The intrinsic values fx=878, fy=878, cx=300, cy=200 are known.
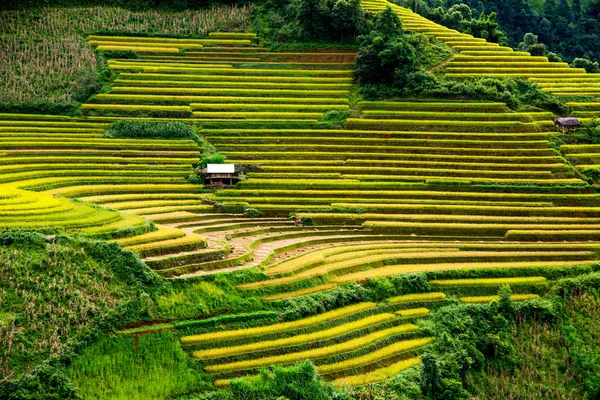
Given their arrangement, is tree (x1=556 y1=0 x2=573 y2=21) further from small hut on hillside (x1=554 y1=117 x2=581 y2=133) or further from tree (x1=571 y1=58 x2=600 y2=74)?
small hut on hillside (x1=554 y1=117 x2=581 y2=133)

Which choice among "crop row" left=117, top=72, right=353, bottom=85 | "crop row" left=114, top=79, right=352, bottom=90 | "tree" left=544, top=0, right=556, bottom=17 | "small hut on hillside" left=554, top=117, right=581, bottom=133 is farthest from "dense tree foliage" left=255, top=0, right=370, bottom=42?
"tree" left=544, top=0, right=556, bottom=17

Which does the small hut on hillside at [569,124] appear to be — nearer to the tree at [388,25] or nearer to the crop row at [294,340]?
the tree at [388,25]

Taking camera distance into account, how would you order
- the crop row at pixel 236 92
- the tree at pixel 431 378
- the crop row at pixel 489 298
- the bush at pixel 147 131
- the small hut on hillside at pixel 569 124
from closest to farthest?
the tree at pixel 431 378
the crop row at pixel 489 298
the bush at pixel 147 131
the small hut on hillside at pixel 569 124
the crop row at pixel 236 92

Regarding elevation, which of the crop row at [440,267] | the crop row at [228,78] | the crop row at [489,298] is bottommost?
the crop row at [489,298]

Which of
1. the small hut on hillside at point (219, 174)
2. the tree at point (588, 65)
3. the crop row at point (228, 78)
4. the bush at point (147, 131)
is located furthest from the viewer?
the tree at point (588, 65)

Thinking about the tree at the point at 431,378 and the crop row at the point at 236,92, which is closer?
the tree at the point at 431,378

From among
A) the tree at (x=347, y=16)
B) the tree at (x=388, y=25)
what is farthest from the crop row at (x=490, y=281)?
the tree at (x=347, y=16)
